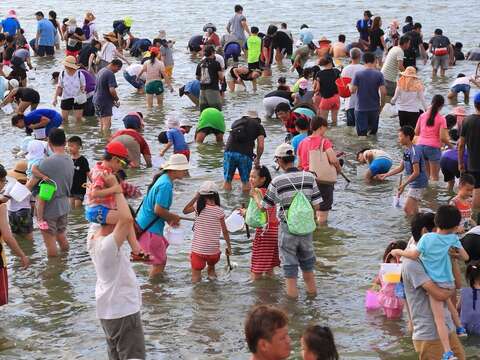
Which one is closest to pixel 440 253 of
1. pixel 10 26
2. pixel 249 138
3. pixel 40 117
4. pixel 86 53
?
pixel 249 138

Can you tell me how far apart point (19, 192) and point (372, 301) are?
435 centimetres

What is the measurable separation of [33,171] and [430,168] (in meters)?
5.94

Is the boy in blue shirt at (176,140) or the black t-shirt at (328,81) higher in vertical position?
the black t-shirt at (328,81)

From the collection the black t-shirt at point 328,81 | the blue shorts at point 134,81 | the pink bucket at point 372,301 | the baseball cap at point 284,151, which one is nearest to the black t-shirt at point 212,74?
the black t-shirt at point 328,81

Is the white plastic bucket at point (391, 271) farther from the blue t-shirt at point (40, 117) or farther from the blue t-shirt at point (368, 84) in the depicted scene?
the blue t-shirt at point (368, 84)

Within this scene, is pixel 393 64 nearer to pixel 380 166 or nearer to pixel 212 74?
pixel 212 74

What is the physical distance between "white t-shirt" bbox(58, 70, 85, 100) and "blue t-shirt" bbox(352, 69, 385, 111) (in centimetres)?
518

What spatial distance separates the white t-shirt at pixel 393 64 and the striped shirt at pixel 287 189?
9.26 metres

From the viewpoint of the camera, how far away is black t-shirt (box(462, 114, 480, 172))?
39.0ft

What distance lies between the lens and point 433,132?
516 inches

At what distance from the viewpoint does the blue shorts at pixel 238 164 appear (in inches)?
534

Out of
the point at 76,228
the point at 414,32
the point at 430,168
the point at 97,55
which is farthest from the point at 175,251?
the point at 414,32

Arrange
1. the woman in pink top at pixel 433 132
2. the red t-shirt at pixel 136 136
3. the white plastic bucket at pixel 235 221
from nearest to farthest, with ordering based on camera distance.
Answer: the white plastic bucket at pixel 235 221
the woman in pink top at pixel 433 132
the red t-shirt at pixel 136 136

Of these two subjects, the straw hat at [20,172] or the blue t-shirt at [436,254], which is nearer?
the blue t-shirt at [436,254]
